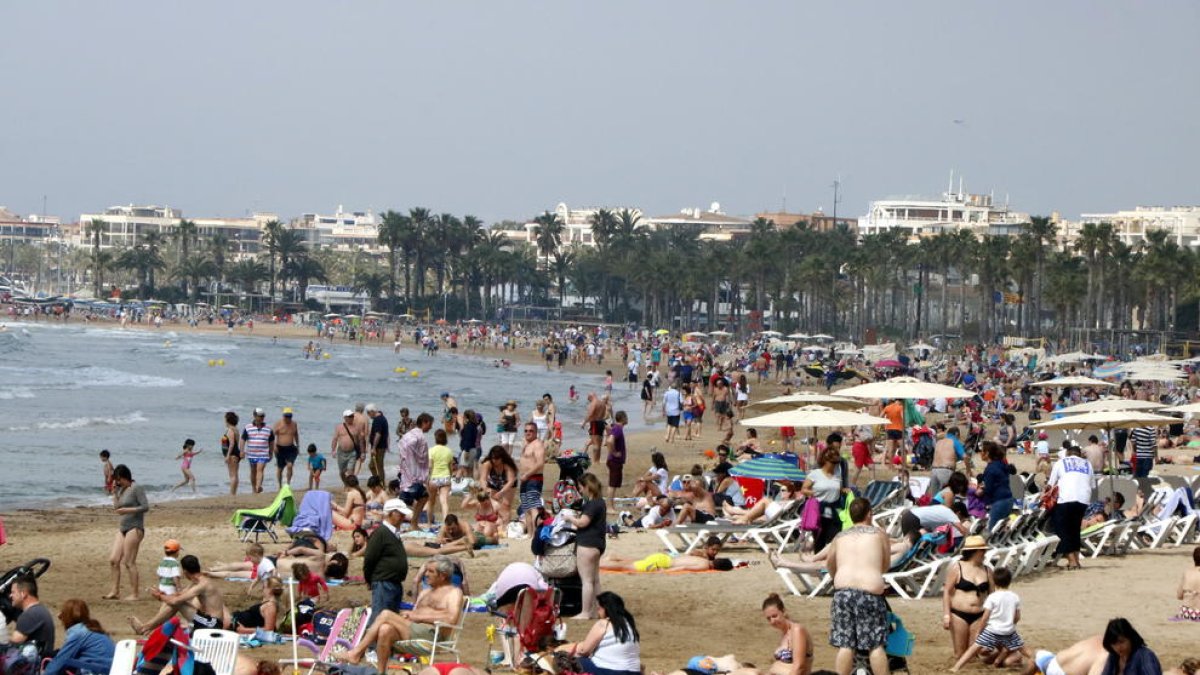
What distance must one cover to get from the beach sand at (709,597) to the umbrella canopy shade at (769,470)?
3.03 feet

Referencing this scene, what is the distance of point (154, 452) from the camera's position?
28.3 metres

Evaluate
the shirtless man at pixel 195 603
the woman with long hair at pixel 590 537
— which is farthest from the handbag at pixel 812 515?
the shirtless man at pixel 195 603

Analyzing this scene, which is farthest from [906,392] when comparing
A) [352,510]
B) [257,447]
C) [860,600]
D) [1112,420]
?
[860,600]

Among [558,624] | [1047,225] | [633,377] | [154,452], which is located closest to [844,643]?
[558,624]

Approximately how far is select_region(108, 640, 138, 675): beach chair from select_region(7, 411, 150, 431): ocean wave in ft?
88.0

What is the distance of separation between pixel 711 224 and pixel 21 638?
6978 inches

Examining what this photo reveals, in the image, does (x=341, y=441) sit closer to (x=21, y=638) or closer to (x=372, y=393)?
(x=21, y=638)

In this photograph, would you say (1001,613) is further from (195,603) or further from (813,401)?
(813,401)

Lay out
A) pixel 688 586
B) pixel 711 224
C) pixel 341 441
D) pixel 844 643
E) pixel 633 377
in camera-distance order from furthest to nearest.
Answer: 1. pixel 711 224
2. pixel 633 377
3. pixel 341 441
4. pixel 688 586
5. pixel 844 643

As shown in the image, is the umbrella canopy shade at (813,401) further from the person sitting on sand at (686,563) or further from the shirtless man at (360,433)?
the person sitting on sand at (686,563)

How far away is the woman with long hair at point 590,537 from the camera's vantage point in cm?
1093

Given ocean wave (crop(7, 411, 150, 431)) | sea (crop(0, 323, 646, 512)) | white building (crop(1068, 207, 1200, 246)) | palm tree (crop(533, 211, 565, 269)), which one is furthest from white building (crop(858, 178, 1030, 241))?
ocean wave (crop(7, 411, 150, 431))

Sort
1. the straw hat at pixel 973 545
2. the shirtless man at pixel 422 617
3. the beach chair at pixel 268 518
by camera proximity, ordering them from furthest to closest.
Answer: the beach chair at pixel 268 518 < the straw hat at pixel 973 545 < the shirtless man at pixel 422 617

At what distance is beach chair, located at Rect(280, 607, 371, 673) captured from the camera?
9406 millimetres
